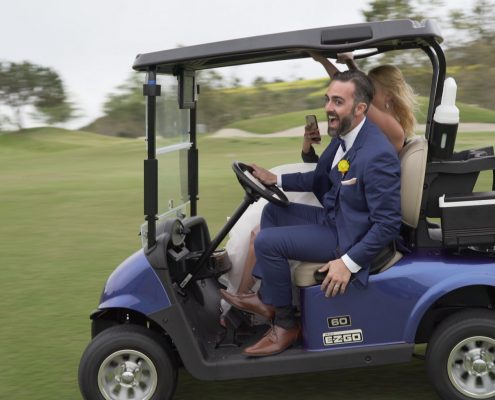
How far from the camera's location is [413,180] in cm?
360

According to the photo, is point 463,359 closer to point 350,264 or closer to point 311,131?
point 350,264

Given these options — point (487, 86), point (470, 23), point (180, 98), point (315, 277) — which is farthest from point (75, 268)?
point (487, 86)

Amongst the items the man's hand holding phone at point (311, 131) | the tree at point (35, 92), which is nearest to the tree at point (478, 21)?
the man's hand holding phone at point (311, 131)

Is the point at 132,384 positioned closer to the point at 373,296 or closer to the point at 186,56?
the point at 373,296

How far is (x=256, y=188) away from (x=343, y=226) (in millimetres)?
415

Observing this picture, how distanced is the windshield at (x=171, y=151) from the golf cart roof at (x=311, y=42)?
0.19 meters

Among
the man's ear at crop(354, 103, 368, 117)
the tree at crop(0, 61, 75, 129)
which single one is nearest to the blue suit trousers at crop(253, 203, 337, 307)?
the man's ear at crop(354, 103, 368, 117)

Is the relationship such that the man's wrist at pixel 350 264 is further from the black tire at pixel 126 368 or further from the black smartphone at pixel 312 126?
the black smartphone at pixel 312 126

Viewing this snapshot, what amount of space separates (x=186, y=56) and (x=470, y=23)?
2005 centimetres

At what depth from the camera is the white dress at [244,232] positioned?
411 centimetres

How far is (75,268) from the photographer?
7293mm

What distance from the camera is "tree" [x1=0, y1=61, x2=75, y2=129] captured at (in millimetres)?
41781

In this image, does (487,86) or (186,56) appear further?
(487,86)

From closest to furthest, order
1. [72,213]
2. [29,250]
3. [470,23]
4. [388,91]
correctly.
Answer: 1. [388,91]
2. [29,250]
3. [72,213]
4. [470,23]
